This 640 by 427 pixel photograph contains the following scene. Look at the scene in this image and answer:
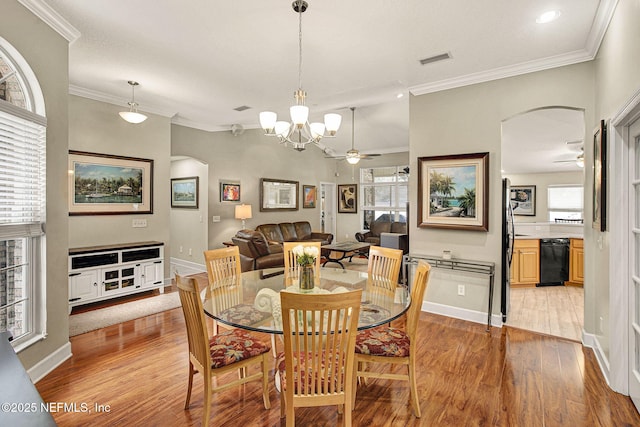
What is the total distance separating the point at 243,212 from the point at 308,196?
277 centimetres

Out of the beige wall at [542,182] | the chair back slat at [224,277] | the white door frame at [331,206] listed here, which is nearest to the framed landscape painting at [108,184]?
the chair back slat at [224,277]

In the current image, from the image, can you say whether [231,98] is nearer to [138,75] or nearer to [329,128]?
[138,75]

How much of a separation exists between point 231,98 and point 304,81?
4.09 ft

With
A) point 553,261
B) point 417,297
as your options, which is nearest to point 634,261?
point 417,297

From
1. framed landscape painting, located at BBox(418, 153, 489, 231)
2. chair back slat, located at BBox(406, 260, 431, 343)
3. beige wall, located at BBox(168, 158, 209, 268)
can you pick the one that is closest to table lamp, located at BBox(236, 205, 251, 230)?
beige wall, located at BBox(168, 158, 209, 268)

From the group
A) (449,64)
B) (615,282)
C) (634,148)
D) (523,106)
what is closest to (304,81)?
(449,64)

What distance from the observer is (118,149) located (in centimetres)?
467

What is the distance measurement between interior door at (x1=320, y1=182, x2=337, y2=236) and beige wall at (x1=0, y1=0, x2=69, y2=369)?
24.4ft

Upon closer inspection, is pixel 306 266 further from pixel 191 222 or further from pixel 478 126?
pixel 191 222

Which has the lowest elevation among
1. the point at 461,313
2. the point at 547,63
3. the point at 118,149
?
the point at 461,313

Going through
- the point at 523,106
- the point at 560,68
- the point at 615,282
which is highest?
the point at 560,68

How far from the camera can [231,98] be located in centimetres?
462

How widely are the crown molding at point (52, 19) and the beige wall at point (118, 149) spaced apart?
1.70 metres

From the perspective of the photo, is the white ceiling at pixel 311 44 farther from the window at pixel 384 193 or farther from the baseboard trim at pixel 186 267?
the window at pixel 384 193
